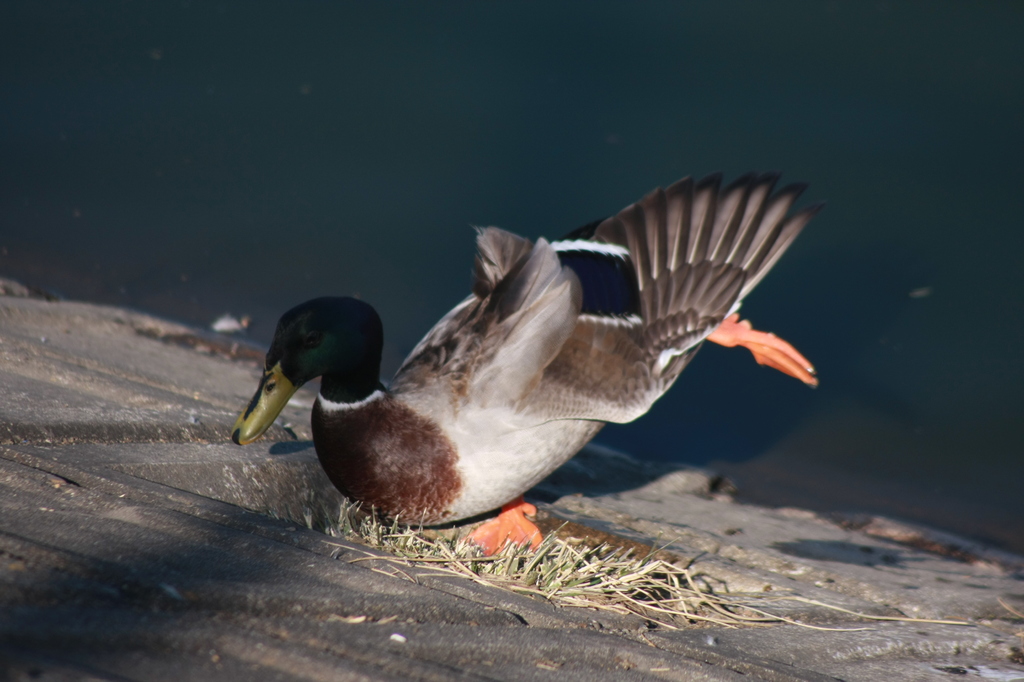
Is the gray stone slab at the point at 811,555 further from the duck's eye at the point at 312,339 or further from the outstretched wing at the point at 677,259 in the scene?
the duck's eye at the point at 312,339

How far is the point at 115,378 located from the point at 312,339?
2.94ft

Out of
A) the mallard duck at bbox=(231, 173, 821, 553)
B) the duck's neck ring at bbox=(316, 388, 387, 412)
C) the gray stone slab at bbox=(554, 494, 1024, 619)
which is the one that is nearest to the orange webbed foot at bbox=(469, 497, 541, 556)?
the mallard duck at bbox=(231, 173, 821, 553)

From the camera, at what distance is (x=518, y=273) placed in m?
2.41

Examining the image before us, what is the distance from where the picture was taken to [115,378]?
274 centimetres

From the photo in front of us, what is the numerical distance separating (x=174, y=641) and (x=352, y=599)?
0.33m

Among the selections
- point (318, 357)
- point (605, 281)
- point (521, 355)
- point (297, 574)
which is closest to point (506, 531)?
point (521, 355)

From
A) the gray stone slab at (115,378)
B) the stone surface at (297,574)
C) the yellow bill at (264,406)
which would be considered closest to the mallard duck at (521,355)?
the yellow bill at (264,406)

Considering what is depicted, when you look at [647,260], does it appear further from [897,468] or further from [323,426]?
[897,468]

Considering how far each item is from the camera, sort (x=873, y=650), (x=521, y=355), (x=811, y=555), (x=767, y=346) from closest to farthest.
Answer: (x=873, y=650) < (x=521, y=355) < (x=811, y=555) < (x=767, y=346)

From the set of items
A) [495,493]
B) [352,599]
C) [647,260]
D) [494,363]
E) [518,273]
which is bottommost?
[352,599]

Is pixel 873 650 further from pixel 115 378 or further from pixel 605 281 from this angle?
pixel 115 378

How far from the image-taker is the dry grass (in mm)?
1962

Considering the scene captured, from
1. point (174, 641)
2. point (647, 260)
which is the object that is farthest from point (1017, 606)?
point (174, 641)

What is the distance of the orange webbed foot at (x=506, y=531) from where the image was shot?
227 centimetres
